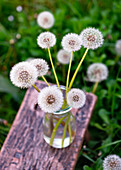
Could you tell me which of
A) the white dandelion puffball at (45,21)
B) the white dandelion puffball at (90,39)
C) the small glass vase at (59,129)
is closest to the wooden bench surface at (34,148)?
the small glass vase at (59,129)

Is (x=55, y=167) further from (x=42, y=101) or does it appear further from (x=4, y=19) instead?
(x=4, y=19)

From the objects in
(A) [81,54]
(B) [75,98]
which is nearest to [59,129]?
(B) [75,98]

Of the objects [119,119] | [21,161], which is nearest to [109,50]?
[119,119]

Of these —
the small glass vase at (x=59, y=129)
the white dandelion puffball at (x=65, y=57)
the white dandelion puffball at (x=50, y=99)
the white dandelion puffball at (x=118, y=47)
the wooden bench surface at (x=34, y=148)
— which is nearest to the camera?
the white dandelion puffball at (x=50, y=99)

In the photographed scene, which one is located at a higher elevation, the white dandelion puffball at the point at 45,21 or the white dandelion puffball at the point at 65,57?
the white dandelion puffball at the point at 45,21

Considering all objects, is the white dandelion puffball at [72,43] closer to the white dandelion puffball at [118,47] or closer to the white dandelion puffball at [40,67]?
the white dandelion puffball at [40,67]

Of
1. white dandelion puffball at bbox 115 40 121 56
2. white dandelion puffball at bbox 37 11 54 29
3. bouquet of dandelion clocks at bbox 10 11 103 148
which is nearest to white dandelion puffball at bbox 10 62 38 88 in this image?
bouquet of dandelion clocks at bbox 10 11 103 148
